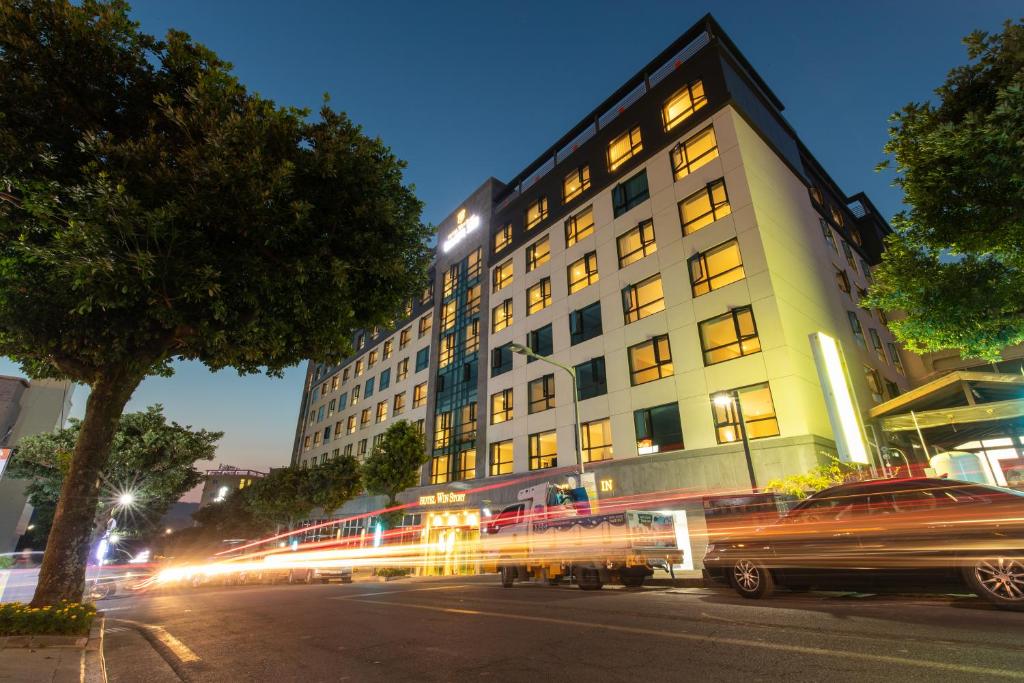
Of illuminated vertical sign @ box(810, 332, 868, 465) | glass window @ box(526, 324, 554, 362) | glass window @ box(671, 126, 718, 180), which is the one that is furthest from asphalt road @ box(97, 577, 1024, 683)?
glass window @ box(671, 126, 718, 180)

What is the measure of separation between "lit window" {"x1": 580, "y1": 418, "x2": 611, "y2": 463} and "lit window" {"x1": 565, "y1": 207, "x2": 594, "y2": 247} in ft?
34.8

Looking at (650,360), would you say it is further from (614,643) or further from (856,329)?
(614,643)

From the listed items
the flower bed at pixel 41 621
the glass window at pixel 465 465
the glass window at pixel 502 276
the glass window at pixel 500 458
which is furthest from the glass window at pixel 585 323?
the flower bed at pixel 41 621

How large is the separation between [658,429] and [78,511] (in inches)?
698

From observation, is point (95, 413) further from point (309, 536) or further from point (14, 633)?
point (309, 536)

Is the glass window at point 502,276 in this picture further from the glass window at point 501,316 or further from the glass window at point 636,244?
the glass window at point 636,244

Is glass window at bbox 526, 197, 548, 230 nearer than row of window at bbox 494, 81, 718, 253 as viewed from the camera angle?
No

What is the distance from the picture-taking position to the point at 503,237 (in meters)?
33.2

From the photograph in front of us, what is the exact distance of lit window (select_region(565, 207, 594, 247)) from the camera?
2602 centimetres

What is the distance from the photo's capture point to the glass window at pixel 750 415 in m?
16.6

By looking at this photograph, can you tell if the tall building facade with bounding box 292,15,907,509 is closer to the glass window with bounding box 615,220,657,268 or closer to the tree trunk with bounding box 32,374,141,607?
the glass window with bounding box 615,220,657,268

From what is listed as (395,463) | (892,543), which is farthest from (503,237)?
(892,543)

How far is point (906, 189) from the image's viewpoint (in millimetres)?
11805

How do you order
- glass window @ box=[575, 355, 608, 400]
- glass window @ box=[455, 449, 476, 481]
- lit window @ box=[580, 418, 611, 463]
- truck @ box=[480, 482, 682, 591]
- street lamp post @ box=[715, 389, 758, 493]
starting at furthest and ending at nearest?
glass window @ box=[455, 449, 476, 481]
glass window @ box=[575, 355, 608, 400]
lit window @ box=[580, 418, 611, 463]
street lamp post @ box=[715, 389, 758, 493]
truck @ box=[480, 482, 682, 591]
